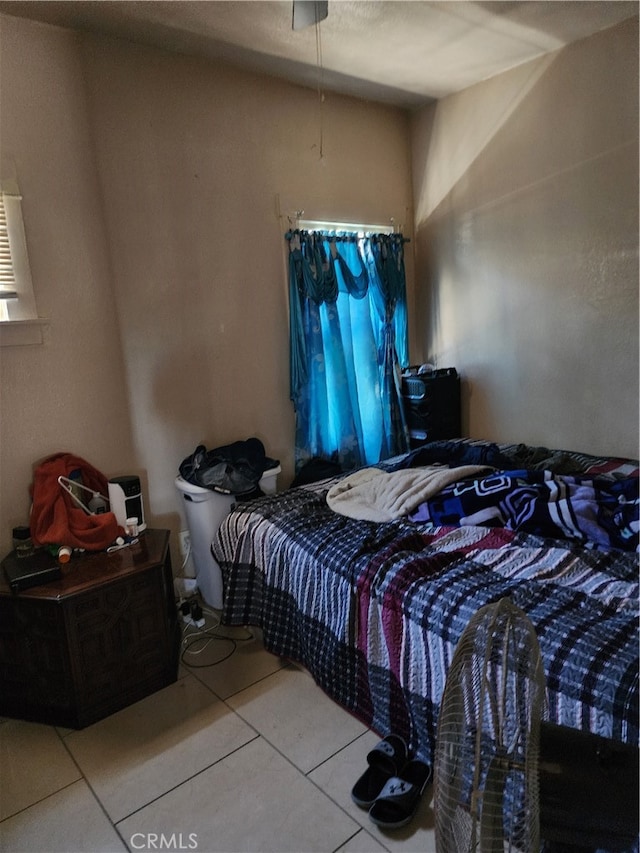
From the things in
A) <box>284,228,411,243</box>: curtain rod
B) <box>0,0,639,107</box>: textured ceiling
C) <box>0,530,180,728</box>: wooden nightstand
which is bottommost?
<box>0,530,180,728</box>: wooden nightstand

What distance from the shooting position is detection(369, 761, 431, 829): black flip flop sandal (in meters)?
1.42

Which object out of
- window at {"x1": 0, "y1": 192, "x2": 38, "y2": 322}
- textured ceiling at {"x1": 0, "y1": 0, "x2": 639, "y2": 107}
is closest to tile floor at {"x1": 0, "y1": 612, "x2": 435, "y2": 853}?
window at {"x1": 0, "y1": 192, "x2": 38, "y2": 322}

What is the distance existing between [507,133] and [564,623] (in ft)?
8.44

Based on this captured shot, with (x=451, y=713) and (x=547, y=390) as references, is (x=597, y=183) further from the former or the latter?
(x=451, y=713)

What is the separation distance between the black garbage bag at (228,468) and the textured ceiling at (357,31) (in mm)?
1750

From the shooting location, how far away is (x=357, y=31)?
89.7 inches

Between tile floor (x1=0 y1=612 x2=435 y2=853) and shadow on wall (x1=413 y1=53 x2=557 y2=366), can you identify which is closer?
tile floor (x1=0 y1=612 x2=435 y2=853)

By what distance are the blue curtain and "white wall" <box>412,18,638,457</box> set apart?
369mm

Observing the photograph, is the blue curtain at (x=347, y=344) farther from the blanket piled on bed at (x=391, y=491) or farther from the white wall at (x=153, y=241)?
the blanket piled on bed at (x=391, y=491)

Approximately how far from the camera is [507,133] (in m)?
2.87

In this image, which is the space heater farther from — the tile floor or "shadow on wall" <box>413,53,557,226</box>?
"shadow on wall" <box>413,53,557,226</box>

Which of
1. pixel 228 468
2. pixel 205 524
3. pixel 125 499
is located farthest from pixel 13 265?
pixel 205 524

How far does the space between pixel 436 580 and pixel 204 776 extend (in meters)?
0.91

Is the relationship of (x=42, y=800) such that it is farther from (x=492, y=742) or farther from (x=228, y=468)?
(x=492, y=742)
